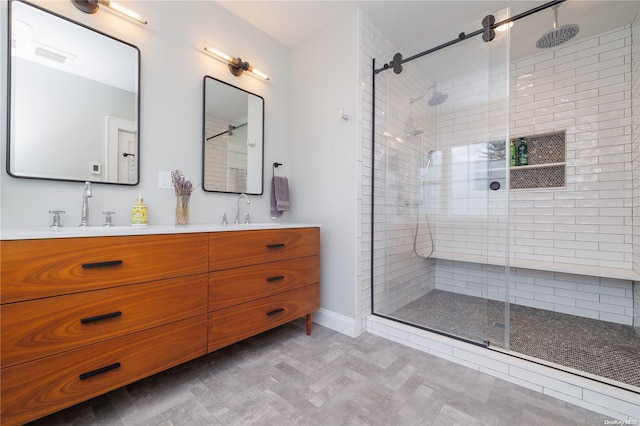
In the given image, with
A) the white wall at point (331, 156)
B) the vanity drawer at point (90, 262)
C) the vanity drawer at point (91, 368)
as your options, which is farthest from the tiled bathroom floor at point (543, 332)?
the vanity drawer at point (90, 262)

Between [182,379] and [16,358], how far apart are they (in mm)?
795

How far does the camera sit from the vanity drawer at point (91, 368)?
97 cm

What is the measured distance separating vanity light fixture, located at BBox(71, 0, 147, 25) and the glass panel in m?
1.83

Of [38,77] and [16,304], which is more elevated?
[38,77]

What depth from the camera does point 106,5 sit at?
1.56 metres

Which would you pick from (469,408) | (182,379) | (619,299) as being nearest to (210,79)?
(182,379)

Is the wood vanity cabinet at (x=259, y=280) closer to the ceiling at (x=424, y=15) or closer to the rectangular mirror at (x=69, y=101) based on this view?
the rectangular mirror at (x=69, y=101)

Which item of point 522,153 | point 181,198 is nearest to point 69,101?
point 181,198

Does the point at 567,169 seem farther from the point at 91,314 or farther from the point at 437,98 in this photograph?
the point at 91,314

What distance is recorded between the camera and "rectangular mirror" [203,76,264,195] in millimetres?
2049

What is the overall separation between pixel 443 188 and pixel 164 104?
234 centimetres

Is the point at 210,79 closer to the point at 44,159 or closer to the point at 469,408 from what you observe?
the point at 44,159

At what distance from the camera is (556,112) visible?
259 centimetres

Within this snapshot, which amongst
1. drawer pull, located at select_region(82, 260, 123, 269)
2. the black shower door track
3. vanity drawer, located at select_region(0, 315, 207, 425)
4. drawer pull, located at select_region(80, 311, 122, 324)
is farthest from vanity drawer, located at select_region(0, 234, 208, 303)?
the black shower door track
